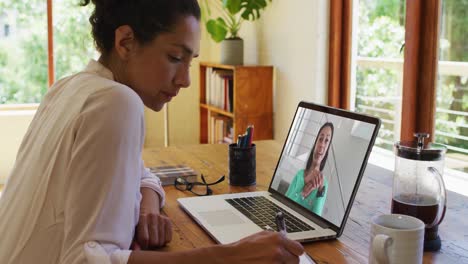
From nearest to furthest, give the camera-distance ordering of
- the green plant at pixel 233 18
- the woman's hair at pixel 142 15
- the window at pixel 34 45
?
the woman's hair at pixel 142 15
the green plant at pixel 233 18
the window at pixel 34 45

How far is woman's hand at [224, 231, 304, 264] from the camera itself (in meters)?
0.90

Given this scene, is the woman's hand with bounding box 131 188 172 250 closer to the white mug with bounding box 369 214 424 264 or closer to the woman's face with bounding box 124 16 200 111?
the woman's face with bounding box 124 16 200 111

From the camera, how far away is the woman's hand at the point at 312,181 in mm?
1277

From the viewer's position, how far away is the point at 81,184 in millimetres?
850

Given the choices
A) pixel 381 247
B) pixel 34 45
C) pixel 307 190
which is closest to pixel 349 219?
pixel 307 190

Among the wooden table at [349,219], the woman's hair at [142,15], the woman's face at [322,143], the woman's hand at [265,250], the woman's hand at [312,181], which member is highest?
the woman's hair at [142,15]

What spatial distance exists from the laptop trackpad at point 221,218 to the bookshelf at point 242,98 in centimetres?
232

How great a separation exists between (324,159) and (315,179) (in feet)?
0.18

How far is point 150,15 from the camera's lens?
3.31ft

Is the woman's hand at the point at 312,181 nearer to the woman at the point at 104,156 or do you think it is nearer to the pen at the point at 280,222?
the pen at the point at 280,222

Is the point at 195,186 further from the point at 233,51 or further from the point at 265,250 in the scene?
the point at 233,51

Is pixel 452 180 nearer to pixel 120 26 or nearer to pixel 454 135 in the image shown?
pixel 454 135

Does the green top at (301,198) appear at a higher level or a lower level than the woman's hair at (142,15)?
lower

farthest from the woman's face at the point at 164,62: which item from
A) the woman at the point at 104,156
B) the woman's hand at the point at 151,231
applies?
the woman's hand at the point at 151,231
